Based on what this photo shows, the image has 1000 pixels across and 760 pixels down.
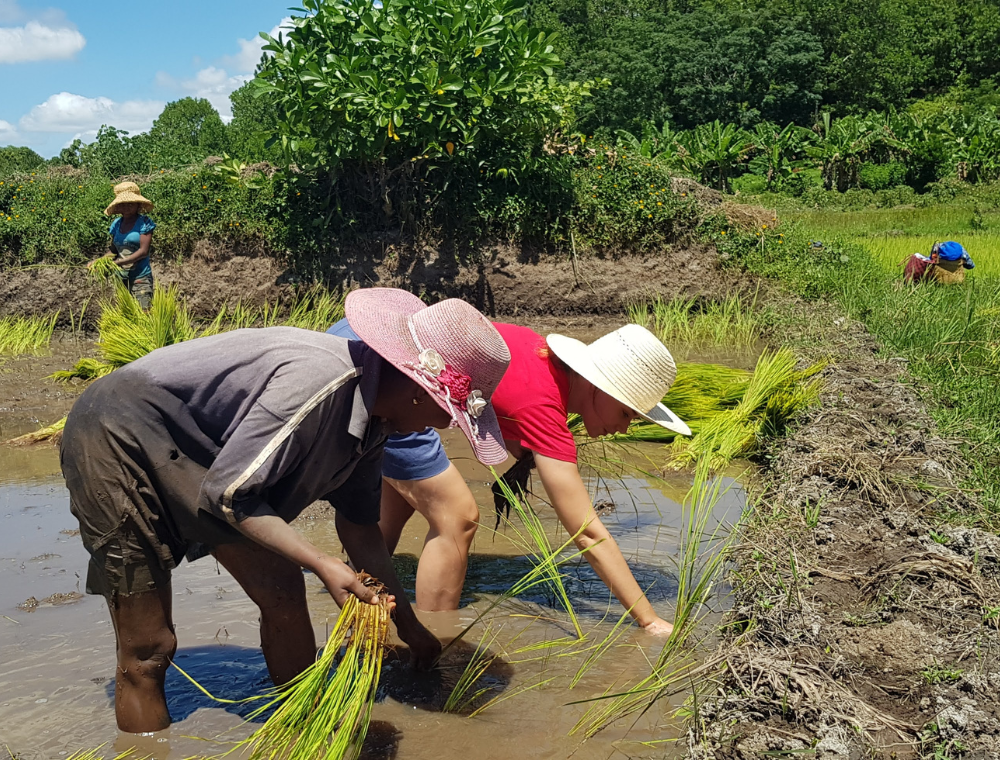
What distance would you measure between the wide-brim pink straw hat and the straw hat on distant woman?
635 centimetres

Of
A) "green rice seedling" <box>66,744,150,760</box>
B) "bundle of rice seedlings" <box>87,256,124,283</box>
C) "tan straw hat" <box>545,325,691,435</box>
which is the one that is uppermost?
"bundle of rice seedlings" <box>87,256,124,283</box>

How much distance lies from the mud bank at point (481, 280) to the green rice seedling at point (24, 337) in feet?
2.79

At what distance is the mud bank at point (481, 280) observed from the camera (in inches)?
387

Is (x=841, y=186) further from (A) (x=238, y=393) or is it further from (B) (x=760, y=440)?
(A) (x=238, y=393)

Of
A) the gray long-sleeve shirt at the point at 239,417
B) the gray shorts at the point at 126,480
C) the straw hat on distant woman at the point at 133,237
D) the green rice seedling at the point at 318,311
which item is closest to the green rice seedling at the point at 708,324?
the green rice seedling at the point at 318,311

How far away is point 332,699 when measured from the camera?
85.0 inches

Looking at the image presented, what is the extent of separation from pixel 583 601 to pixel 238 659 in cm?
133

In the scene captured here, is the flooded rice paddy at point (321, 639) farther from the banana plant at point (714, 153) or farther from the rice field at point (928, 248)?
the banana plant at point (714, 153)

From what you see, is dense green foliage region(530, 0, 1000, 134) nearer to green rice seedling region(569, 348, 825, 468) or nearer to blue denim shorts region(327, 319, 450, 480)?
green rice seedling region(569, 348, 825, 468)

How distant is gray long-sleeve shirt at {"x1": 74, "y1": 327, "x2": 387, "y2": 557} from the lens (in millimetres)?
2141

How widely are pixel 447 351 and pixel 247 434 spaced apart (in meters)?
0.50

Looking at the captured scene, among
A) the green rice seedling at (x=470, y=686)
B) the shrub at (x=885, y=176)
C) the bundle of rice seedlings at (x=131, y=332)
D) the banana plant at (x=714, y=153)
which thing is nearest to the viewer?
the green rice seedling at (x=470, y=686)

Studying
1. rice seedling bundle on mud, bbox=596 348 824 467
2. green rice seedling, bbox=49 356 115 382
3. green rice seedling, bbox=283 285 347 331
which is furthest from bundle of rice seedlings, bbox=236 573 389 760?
green rice seedling, bbox=49 356 115 382

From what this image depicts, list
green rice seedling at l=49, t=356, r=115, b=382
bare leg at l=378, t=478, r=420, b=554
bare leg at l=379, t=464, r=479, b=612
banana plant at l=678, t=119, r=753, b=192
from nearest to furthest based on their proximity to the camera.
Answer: bare leg at l=379, t=464, r=479, b=612
bare leg at l=378, t=478, r=420, b=554
green rice seedling at l=49, t=356, r=115, b=382
banana plant at l=678, t=119, r=753, b=192
